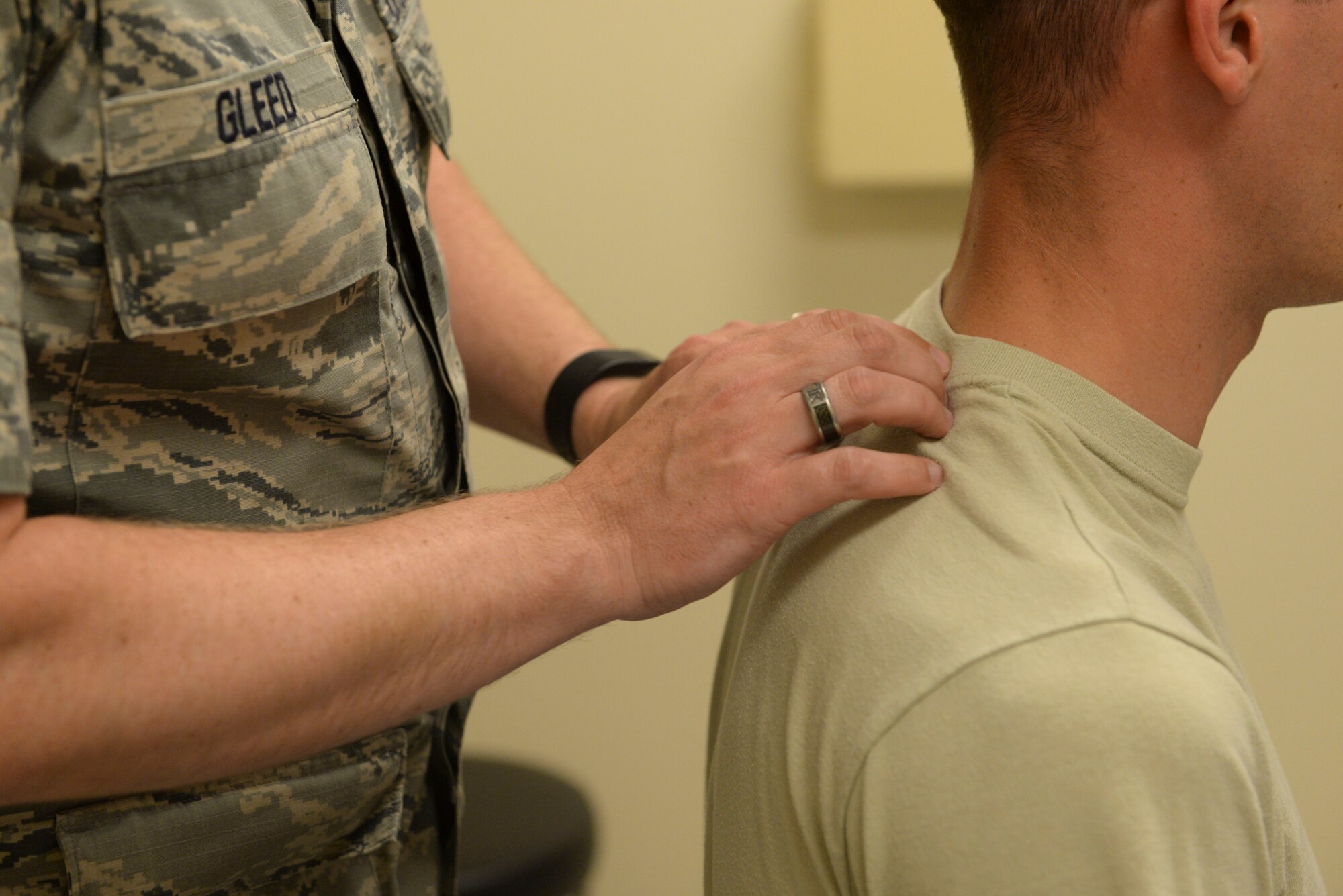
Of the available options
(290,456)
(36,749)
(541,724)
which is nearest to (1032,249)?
(290,456)

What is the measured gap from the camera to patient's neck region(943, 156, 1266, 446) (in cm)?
71

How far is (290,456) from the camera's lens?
2.39 feet

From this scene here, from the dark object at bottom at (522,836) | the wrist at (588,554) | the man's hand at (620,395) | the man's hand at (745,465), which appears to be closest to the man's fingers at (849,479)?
the man's hand at (745,465)

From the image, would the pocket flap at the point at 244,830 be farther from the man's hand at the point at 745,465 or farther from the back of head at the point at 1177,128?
the back of head at the point at 1177,128

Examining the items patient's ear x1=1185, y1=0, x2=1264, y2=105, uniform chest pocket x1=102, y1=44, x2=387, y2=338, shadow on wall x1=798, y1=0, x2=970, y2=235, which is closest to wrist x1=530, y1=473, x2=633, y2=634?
uniform chest pocket x1=102, y1=44, x2=387, y2=338

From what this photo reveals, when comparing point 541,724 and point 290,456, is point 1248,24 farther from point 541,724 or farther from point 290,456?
point 541,724

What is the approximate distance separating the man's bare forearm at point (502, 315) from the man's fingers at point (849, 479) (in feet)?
1.51

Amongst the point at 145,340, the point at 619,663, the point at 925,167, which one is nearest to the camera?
the point at 145,340

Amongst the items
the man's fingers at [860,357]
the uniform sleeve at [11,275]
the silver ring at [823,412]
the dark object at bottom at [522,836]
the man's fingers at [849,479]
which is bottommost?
the dark object at bottom at [522,836]

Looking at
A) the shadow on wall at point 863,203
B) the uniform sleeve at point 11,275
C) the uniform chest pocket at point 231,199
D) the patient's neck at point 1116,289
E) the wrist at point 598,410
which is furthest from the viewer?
the shadow on wall at point 863,203

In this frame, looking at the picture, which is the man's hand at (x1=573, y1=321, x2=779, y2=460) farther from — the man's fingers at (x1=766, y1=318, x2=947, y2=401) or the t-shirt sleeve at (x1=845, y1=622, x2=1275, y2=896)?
the t-shirt sleeve at (x1=845, y1=622, x2=1275, y2=896)

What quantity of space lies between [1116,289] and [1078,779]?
1.11ft

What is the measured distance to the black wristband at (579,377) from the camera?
3.43ft

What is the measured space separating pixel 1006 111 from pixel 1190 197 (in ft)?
0.43
